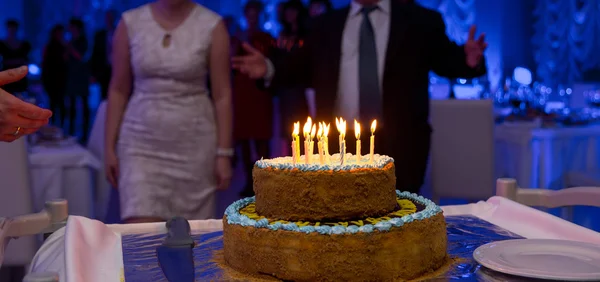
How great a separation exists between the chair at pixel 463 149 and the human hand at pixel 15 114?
3.34 metres

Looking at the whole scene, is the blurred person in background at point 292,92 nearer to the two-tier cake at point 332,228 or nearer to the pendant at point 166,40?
the pendant at point 166,40

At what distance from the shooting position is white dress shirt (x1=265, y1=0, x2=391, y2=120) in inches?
125

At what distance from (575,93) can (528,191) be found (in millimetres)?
4535

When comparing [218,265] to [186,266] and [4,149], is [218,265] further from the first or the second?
[4,149]

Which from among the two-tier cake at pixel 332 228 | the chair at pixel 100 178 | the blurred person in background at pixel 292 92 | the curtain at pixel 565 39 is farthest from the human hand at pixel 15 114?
the curtain at pixel 565 39

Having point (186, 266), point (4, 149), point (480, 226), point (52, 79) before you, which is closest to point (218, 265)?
point (186, 266)

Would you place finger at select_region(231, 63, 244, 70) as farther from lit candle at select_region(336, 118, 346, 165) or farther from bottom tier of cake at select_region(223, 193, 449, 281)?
bottom tier of cake at select_region(223, 193, 449, 281)

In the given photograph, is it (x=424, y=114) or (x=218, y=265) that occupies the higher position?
(x=424, y=114)

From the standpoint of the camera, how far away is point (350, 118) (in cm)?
323

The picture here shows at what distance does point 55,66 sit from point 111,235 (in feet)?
34.0

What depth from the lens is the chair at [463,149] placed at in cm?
447

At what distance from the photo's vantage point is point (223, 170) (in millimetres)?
3125

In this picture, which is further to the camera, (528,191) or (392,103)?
(392,103)

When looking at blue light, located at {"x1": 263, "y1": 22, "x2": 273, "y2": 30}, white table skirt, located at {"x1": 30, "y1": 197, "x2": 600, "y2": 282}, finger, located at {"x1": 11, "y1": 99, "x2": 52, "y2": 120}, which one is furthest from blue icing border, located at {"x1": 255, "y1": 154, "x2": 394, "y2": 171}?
blue light, located at {"x1": 263, "y1": 22, "x2": 273, "y2": 30}
